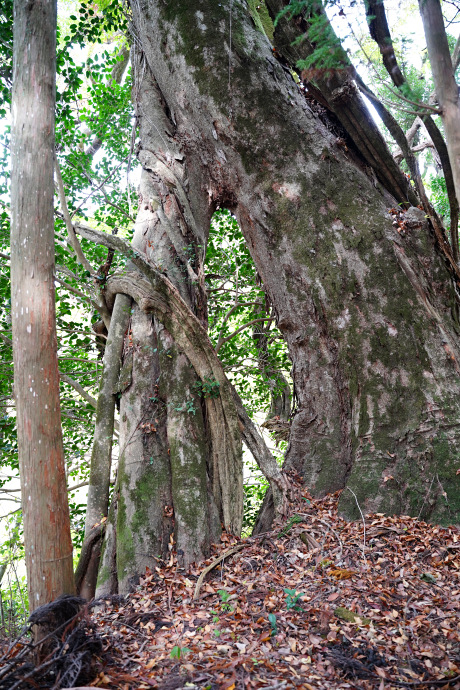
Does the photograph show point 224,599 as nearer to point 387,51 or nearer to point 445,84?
point 445,84

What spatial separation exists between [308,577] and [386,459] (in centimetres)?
113

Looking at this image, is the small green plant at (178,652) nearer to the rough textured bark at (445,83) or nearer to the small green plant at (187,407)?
the small green plant at (187,407)

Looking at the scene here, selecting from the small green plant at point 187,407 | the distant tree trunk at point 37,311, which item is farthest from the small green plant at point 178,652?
the small green plant at point 187,407

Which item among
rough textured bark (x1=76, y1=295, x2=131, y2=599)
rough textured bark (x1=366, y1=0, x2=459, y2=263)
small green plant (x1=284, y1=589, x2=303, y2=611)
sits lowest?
small green plant (x1=284, y1=589, x2=303, y2=611)

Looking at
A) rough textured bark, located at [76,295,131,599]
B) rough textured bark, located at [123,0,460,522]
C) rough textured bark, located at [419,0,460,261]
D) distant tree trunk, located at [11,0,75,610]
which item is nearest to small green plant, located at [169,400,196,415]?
rough textured bark, located at [76,295,131,599]

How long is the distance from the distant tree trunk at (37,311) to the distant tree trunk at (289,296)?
1.31 m

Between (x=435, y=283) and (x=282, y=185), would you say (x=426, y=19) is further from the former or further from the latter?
(x=435, y=283)

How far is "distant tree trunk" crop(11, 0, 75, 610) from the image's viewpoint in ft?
7.45

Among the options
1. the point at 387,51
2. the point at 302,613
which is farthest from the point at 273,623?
the point at 387,51

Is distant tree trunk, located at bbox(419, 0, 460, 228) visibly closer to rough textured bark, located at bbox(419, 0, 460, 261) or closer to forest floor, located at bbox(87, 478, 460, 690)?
rough textured bark, located at bbox(419, 0, 460, 261)

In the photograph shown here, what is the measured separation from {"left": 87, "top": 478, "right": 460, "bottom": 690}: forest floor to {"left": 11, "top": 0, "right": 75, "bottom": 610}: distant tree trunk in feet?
2.14

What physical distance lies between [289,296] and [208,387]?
1.20 m

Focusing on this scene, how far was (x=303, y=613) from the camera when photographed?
2654mm

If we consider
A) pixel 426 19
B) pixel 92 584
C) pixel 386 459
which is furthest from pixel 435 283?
pixel 92 584
